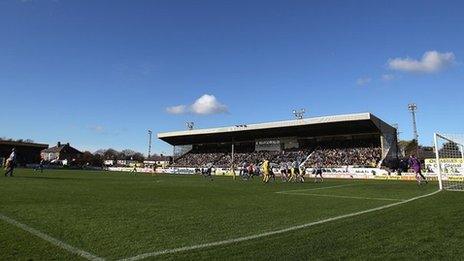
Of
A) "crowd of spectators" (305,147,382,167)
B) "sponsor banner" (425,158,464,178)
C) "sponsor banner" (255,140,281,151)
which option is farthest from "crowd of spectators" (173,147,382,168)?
"sponsor banner" (425,158,464,178)

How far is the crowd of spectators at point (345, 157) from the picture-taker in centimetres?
5592

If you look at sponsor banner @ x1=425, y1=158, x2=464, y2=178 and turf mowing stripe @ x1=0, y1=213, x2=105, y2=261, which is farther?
sponsor banner @ x1=425, y1=158, x2=464, y2=178

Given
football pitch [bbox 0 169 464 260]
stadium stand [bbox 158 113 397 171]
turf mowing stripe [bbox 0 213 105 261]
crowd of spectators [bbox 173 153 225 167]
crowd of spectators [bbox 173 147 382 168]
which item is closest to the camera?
turf mowing stripe [bbox 0 213 105 261]

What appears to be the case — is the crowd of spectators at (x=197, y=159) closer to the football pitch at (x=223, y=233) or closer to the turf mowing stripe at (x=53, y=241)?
the football pitch at (x=223, y=233)

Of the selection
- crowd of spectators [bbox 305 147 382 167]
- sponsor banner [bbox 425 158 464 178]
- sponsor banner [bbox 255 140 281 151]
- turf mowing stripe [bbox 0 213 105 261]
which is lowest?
turf mowing stripe [bbox 0 213 105 261]

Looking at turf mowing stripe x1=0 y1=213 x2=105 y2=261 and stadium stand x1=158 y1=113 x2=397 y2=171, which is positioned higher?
stadium stand x1=158 y1=113 x2=397 y2=171

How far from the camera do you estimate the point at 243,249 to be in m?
6.47

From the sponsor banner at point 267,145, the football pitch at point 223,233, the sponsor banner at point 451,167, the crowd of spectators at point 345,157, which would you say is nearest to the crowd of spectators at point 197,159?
the sponsor banner at point 267,145

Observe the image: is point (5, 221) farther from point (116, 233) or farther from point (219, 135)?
point (219, 135)

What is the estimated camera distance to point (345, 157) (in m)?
58.8

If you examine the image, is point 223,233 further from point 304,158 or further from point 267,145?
point 267,145

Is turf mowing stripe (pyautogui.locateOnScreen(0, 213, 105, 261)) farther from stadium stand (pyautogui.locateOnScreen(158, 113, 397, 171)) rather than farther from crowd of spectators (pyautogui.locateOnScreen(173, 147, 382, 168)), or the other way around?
stadium stand (pyautogui.locateOnScreen(158, 113, 397, 171))

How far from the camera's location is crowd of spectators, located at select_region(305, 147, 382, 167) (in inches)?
2202

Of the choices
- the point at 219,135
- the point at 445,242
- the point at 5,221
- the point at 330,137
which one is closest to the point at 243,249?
the point at 445,242
